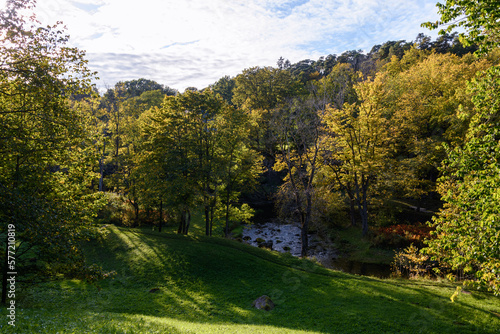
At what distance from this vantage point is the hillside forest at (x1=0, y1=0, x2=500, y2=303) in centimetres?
1032

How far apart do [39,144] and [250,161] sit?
2507 cm

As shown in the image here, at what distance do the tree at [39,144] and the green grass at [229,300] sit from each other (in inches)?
106

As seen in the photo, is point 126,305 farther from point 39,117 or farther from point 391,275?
point 391,275

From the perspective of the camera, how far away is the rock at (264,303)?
1560 cm

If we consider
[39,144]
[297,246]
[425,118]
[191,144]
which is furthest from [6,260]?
[425,118]

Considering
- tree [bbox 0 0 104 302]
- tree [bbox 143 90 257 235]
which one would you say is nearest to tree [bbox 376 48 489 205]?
tree [bbox 143 90 257 235]

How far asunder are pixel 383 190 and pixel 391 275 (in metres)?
13.1

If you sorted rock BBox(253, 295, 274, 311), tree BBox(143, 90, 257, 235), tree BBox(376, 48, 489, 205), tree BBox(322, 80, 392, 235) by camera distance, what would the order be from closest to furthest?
rock BBox(253, 295, 274, 311) < tree BBox(143, 90, 257, 235) < tree BBox(322, 80, 392, 235) < tree BBox(376, 48, 489, 205)

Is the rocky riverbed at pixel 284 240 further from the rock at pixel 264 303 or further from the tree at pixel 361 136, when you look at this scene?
Result: the rock at pixel 264 303

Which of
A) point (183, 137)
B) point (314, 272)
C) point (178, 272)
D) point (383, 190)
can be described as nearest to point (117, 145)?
point (183, 137)

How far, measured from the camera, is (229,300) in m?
16.6

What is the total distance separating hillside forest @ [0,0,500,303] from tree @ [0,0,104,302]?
0.06m

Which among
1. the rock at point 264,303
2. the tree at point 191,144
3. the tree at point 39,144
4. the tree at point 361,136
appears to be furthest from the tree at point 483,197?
the tree at point 191,144

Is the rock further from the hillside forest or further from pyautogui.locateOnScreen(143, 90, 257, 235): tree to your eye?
pyautogui.locateOnScreen(143, 90, 257, 235): tree
